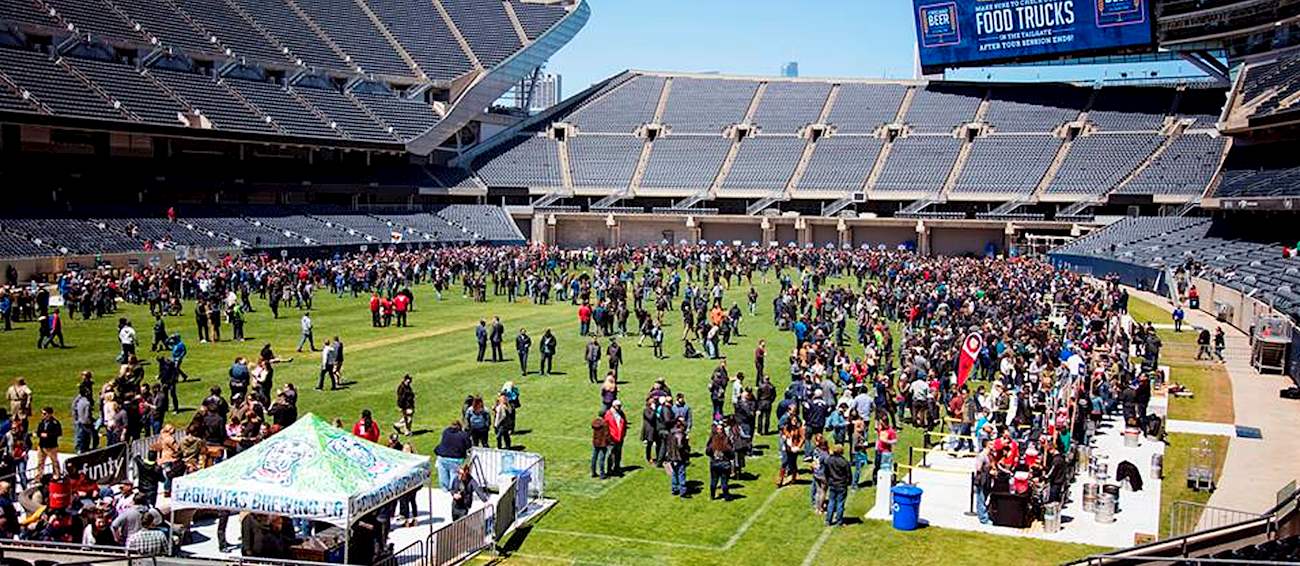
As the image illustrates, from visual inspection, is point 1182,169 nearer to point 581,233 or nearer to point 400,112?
point 581,233

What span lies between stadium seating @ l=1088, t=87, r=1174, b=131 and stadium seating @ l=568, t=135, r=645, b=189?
2787cm

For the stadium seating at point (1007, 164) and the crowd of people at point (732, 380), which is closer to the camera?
the crowd of people at point (732, 380)

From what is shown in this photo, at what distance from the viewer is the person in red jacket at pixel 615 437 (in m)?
17.4

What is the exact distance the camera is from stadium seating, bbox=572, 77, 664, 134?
275ft

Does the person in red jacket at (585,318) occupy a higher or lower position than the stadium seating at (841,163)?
lower

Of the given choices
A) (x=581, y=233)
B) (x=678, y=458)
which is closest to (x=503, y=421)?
(x=678, y=458)

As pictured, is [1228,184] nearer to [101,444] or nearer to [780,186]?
[780,186]

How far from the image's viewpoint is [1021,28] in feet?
232

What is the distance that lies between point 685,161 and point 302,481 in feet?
221

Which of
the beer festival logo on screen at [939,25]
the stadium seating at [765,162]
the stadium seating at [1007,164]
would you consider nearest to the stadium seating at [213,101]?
the stadium seating at [765,162]

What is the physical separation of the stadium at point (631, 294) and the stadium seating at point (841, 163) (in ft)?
0.85

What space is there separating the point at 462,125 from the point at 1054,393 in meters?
62.7

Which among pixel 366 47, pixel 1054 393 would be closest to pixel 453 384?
pixel 1054 393

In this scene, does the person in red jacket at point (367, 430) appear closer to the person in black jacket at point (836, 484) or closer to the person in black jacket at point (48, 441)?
the person in black jacket at point (48, 441)
